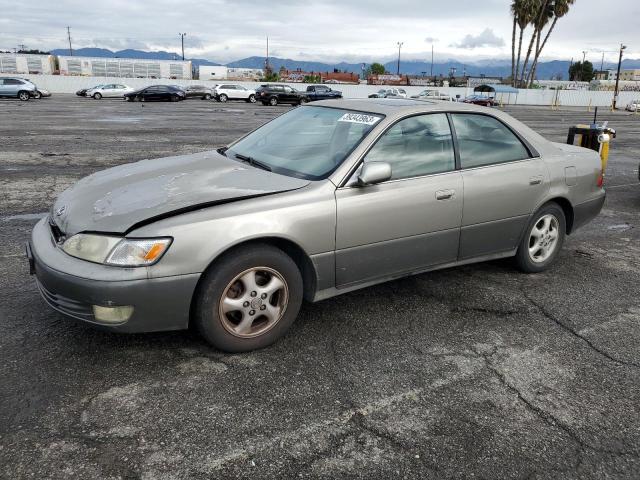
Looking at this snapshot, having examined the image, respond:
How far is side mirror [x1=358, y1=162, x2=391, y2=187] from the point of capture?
3.55m

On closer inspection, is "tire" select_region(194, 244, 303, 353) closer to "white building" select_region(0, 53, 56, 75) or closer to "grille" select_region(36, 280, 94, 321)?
"grille" select_region(36, 280, 94, 321)

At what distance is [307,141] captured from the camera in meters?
4.18

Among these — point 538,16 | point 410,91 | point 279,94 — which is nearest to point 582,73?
point 538,16

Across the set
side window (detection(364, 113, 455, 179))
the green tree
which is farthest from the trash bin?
the green tree

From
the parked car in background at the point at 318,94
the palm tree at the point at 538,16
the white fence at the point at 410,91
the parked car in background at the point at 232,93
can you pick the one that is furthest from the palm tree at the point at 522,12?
the parked car in background at the point at 232,93

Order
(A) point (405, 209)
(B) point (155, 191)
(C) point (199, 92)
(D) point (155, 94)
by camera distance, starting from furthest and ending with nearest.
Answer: (C) point (199, 92) → (D) point (155, 94) → (A) point (405, 209) → (B) point (155, 191)

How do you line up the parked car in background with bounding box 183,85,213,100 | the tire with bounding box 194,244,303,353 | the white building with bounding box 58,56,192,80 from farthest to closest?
the white building with bounding box 58,56,192,80, the parked car in background with bounding box 183,85,213,100, the tire with bounding box 194,244,303,353

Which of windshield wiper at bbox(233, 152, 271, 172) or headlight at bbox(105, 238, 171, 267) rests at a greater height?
windshield wiper at bbox(233, 152, 271, 172)

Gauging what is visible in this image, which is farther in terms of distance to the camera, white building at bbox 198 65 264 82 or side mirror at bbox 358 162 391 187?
white building at bbox 198 65 264 82

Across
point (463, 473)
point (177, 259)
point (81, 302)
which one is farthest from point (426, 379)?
point (81, 302)

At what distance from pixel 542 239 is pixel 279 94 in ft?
115

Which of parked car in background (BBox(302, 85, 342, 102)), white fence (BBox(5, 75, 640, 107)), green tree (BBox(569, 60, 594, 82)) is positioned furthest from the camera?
green tree (BBox(569, 60, 594, 82))

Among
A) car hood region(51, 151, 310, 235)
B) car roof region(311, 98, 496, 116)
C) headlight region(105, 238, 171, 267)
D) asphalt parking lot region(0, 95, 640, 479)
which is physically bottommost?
asphalt parking lot region(0, 95, 640, 479)

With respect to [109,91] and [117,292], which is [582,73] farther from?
[117,292]
